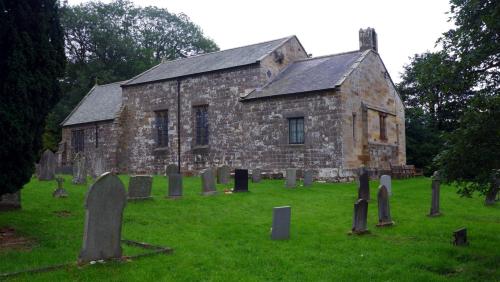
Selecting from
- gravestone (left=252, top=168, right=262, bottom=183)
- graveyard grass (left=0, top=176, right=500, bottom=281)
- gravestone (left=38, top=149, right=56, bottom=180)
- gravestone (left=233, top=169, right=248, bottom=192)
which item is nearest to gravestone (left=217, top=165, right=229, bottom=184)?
gravestone (left=252, top=168, right=262, bottom=183)

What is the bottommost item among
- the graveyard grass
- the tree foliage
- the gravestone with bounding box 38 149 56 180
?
the graveyard grass

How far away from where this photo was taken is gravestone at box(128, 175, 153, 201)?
14.1 metres

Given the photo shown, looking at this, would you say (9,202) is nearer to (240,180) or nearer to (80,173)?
(80,173)

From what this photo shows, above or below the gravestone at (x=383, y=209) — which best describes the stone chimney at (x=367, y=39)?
above

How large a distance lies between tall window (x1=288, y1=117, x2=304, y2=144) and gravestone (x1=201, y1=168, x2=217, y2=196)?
8481 millimetres

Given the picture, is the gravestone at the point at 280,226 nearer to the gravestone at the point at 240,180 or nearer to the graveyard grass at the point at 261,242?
the graveyard grass at the point at 261,242

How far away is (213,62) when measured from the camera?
30.2 m

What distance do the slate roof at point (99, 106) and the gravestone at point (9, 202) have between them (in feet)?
72.3

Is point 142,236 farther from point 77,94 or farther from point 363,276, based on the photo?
point 77,94

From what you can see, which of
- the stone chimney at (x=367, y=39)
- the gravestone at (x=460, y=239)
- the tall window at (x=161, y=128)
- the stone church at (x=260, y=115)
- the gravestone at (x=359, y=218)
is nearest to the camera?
the gravestone at (x=460, y=239)

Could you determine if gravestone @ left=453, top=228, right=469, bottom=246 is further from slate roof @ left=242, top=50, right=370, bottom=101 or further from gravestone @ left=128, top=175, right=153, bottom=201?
slate roof @ left=242, top=50, right=370, bottom=101

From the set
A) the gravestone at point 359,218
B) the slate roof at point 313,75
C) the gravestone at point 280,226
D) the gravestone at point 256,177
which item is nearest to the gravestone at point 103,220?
the gravestone at point 280,226

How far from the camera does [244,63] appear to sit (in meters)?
27.0

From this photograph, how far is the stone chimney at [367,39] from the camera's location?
27.2 meters
